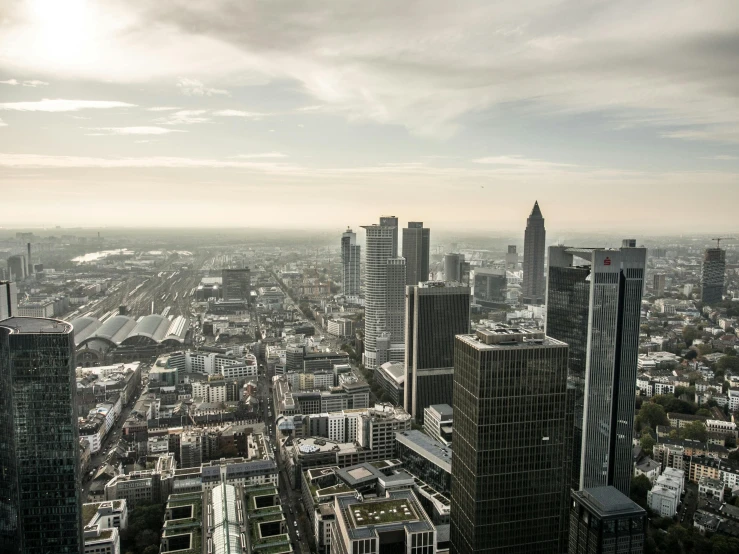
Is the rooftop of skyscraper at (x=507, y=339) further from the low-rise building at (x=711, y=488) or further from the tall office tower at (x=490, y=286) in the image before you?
the tall office tower at (x=490, y=286)

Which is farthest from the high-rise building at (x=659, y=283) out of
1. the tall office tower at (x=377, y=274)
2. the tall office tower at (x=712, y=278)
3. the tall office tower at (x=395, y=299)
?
the tall office tower at (x=377, y=274)

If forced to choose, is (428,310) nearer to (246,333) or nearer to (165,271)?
(246,333)

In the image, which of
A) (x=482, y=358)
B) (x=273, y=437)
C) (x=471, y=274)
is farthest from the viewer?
(x=471, y=274)

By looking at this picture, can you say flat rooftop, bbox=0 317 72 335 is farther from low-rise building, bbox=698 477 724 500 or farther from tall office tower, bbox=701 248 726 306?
tall office tower, bbox=701 248 726 306

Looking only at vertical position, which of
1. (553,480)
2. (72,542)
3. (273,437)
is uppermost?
(553,480)

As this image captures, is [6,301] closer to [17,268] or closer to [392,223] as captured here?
[17,268]

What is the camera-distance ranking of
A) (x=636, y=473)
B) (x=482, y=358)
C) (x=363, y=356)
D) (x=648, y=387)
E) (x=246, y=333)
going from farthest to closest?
(x=246, y=333) → (x=363, y=356) → (x=648, y=387) → (x=636, y=473) → (x=482, y=358)

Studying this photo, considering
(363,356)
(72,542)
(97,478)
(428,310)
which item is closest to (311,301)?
(363,356)

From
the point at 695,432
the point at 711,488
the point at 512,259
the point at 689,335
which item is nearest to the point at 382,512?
the point at 711,488

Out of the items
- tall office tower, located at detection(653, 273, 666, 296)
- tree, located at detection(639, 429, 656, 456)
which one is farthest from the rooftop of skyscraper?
tall office tower, located at detection(653, 273, 666, 296)
